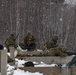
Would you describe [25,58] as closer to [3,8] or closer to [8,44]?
[8,44]

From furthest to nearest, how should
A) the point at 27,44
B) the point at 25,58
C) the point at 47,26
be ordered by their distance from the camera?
1. the point at 47,26
2. the point at 27,44
3. the point at 25,58

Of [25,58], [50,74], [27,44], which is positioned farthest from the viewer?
[27,44]

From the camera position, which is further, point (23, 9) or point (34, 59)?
Answer: point (23, 9)

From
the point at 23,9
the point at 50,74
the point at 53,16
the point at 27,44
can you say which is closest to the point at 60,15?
the point at 53,16

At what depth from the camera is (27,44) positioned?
17484 millimetres

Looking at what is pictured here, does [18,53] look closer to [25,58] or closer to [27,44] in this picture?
[25,58]

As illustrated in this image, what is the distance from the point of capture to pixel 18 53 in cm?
1493

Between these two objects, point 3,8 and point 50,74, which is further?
point 3,8

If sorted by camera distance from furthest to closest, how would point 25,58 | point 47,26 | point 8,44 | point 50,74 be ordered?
1. point 47,26
2. point 8,44
3. point 25,58
4. point 50,74

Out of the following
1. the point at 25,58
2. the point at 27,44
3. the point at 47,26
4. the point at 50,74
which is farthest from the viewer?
the point at 47,26

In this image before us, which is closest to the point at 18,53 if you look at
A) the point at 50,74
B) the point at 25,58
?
the point at 25,58

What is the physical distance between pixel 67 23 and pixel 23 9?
4890 millimetres

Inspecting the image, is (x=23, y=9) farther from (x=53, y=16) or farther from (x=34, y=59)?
(x=34, y=59)

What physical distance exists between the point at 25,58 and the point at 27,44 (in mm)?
3272
